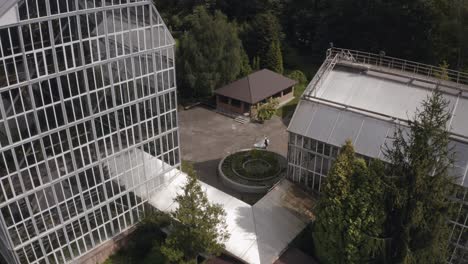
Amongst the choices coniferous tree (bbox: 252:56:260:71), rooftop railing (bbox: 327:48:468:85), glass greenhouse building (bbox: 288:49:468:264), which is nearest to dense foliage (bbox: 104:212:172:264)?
glass greenhouse building (bbox: 288:49:468:264)

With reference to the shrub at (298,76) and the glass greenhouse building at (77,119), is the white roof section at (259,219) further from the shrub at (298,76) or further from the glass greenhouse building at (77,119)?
the shrub at (298,76)

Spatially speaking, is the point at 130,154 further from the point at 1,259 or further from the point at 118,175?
the point at 1,259

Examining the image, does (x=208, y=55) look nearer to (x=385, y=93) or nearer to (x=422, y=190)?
(x=385, y=93)

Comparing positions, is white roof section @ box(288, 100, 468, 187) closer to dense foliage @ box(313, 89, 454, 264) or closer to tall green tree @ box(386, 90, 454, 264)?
dense foliage @ box(313, 89, 454, 264)

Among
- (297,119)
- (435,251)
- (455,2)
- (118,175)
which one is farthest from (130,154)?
(455,2)

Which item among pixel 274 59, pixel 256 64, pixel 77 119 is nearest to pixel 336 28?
pixel 274 59
